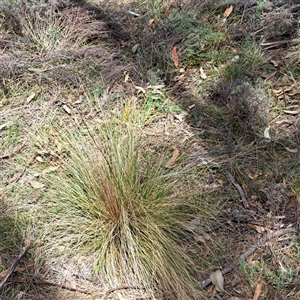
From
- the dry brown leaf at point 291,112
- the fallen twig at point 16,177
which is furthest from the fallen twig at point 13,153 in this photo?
the dry brown leaf at point 291,112

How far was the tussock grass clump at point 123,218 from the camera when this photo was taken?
216cm

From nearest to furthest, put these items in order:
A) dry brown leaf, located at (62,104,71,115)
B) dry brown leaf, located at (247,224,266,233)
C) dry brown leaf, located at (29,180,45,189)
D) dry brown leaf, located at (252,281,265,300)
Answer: dry brown leaf, located at (252,281,265,300) < dry brown leaf, located at (247,224,266,233) < dry brown leaf, located at (29,180,45,189) < dry brown leaf, located at (62,104,71,115)

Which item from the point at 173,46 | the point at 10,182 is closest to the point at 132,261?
the point at 10,182

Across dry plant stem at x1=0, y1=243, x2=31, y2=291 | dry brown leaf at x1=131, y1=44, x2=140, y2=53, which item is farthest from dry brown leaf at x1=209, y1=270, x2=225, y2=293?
dry brown leaf at x1=131, y1=44, x2=140, y2=53

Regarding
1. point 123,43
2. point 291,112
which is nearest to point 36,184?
point 123,43

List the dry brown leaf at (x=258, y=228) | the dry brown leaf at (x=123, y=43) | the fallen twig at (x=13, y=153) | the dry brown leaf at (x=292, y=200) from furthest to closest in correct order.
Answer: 1. the dry brown leaf at (x=123, y=43)
2. the fallen twig at (x=13, y=153)
3. the dry brown leaf at (x=292, y=200)
4. the dry brown leaf at (x=258, y=228)

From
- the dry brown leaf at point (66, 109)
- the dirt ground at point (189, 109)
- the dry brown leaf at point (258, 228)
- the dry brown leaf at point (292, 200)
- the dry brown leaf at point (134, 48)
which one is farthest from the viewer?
the dry brown leaf at point (134, 48)

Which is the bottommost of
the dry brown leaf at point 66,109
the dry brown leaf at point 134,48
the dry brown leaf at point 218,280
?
the dry brown leaf at point 218,280

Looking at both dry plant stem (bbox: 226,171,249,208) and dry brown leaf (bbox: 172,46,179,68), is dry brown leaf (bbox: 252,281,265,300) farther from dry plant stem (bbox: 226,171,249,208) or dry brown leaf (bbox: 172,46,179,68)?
dry brown leaf (bbox: 172,46,179,68)

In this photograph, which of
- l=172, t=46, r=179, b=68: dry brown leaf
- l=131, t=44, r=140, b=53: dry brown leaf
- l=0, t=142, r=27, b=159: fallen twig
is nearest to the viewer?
l=0, t=142, r=27, b=159: fallen twig

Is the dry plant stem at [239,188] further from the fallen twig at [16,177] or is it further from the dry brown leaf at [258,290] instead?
the fallen twig at [16,177]

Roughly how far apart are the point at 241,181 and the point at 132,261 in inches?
37.4

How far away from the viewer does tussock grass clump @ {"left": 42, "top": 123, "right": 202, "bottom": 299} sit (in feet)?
7.10

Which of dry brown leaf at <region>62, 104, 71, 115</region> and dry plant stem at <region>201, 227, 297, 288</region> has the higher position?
dry brown leaf at <region>62, 104, 71, 115</region>
